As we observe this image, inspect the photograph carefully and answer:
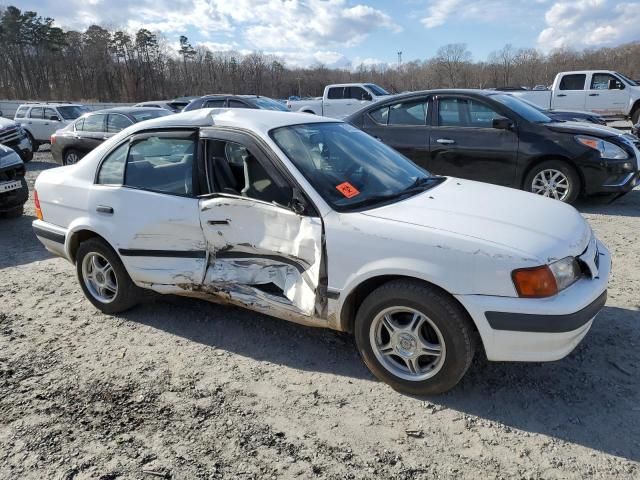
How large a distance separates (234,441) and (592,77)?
1934 centimetres

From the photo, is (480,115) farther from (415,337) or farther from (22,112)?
(22,112)

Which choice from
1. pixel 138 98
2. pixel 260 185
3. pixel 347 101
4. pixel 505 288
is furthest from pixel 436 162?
pixel 138 98

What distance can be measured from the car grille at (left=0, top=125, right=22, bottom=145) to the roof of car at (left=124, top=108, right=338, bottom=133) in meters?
10.6

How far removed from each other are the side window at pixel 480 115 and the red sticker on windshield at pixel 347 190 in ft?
15.3

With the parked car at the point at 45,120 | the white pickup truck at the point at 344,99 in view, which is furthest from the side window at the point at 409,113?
the parked car at the point at 45,120

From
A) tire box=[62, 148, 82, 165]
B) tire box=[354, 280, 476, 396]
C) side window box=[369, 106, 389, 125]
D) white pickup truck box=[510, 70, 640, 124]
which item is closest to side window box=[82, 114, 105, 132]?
tire box=[62, 148, 82, 165]

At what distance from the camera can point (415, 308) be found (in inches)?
108

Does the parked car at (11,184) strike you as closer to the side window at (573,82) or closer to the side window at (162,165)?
the side window at (162,165)

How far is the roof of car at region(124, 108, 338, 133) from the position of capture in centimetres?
347

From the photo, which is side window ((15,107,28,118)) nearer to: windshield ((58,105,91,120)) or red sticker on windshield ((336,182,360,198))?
windshield ((58,105,91,120))

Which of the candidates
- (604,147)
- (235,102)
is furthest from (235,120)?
(235,102)

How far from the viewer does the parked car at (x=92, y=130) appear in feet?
38.3

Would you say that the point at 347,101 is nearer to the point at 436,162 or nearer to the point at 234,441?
the point at 436,162

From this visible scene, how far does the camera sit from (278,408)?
115 inches
